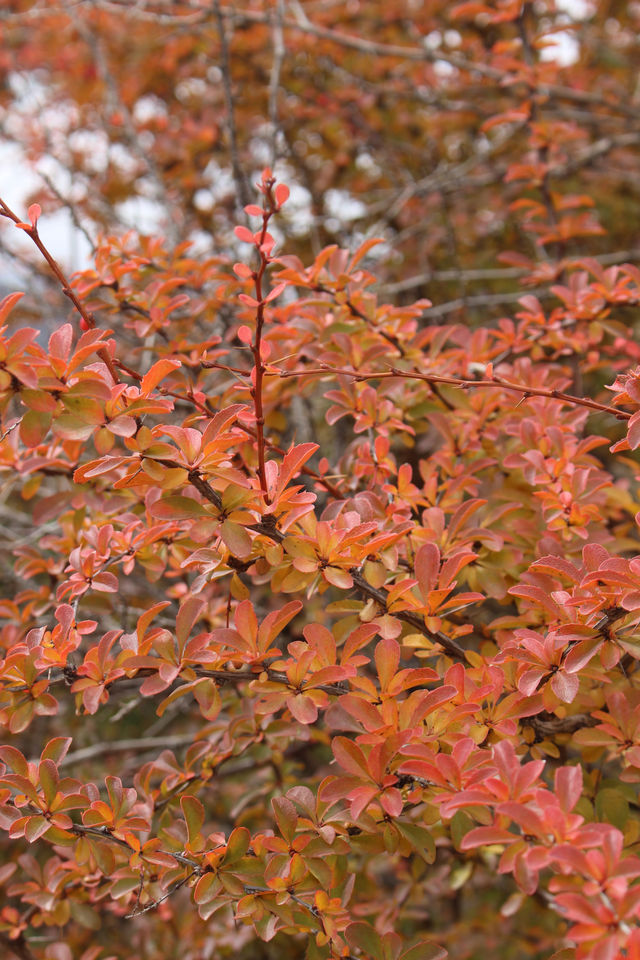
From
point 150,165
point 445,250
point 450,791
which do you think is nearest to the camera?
point 450,791

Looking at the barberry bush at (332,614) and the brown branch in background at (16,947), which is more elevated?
the barberry bush at (332,614)

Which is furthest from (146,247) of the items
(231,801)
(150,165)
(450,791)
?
(231,801)

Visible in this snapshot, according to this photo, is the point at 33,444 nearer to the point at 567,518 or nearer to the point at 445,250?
the point at 567,518

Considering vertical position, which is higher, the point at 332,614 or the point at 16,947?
the point at 332,614

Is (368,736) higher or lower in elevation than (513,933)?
higher

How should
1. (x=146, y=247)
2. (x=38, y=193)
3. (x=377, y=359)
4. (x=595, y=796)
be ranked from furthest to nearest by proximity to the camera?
(x=38, y=193)
(x=146, y=247)
(x=377, y=359)
(x=595, y=796)

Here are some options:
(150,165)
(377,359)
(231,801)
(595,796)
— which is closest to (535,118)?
(377,359)

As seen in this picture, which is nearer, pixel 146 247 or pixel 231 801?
pixel 146 247

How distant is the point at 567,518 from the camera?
1113mm

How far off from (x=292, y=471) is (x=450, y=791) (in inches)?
16.2

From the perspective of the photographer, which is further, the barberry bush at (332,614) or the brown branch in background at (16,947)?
the brown branch in background at (16,947)

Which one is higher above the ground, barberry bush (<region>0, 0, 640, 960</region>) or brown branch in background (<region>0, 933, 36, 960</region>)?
barberry bush (<region>0, 0, 640, 960</region>)

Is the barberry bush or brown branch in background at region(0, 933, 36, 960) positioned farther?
brown branch in background at region(0, 933, 36, 960)

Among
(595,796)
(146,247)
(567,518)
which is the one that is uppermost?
(146,247)
